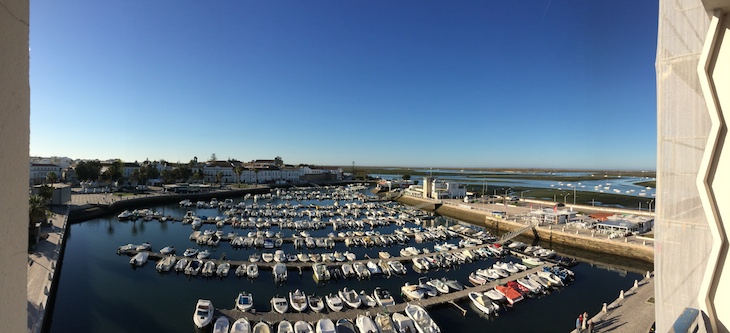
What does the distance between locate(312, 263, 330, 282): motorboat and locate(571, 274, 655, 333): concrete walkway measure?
11.1 meters

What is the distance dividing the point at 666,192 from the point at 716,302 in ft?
→ 4.15

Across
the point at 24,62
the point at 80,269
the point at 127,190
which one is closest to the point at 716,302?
the point at 24,62

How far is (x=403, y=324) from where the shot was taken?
11.7 meters

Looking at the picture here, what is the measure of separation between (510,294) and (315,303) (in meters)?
8.87

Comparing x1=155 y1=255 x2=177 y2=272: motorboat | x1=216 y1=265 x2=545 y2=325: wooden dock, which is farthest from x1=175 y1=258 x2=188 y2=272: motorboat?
x1=216 y1=265 x2=545 y2=325: wooden dock

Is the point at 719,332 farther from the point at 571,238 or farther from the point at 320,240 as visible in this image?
the point at 571,238

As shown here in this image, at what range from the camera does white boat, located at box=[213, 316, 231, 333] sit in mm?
11219

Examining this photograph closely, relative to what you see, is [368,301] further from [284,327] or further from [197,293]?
[197,293]

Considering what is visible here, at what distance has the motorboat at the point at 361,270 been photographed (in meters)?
17.5

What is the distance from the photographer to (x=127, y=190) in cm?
5175

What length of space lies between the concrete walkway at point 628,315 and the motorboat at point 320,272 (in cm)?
1106

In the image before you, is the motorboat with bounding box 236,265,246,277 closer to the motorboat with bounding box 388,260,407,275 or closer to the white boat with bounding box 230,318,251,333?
the white boat with bounding box 230,318,251,333

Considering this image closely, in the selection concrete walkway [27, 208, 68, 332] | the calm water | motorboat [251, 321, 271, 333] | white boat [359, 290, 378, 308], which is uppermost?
concrete walkway [27, 208, 68, 332]

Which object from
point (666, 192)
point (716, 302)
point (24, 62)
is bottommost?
point (716, 302)
